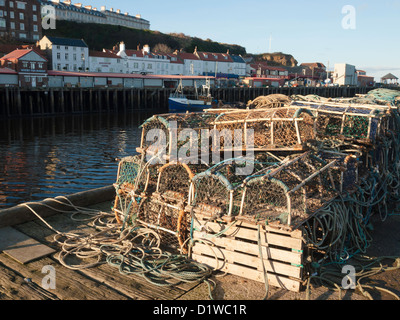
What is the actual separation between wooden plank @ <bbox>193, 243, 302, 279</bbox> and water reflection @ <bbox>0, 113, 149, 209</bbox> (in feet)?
29.2

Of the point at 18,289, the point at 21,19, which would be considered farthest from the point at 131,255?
the point at 21,19

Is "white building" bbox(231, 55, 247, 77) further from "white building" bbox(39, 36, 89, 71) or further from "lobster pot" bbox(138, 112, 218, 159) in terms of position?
"lobster pot" bbox(138, 112, 218, 159)

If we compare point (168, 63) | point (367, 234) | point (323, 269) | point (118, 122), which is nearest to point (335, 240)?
point (323, 269)

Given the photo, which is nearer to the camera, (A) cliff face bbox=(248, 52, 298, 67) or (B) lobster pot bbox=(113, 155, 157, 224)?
(B) lobster pot bbox=(113, 155, 157, 224)

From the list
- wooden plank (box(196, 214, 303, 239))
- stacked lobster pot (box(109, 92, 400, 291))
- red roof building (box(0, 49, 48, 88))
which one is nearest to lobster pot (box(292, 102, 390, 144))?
stacked lobster pot (box(109, 92, 400, 291))

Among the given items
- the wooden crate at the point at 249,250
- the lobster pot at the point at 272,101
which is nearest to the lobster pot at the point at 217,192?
the wooden crate at the point at 249,250

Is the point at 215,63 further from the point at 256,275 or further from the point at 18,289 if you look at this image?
the point at 18,289

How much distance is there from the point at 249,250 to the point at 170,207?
129cm

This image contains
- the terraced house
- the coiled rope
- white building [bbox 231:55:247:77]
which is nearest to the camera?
the coiled rope

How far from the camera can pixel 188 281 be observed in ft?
13.1

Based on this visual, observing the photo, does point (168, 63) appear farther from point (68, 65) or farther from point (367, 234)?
point (367, 234)

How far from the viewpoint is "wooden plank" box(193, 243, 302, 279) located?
3791mm

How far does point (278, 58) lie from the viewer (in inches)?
4643

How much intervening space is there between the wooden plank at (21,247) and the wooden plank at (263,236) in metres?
2.26
